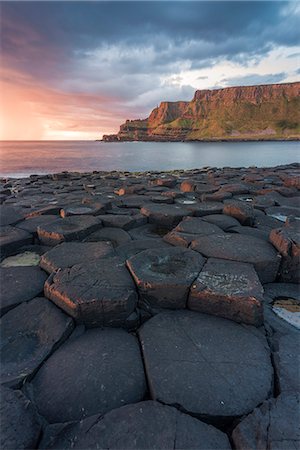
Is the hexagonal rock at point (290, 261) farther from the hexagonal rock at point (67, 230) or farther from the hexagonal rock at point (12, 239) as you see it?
the hexagonal rock at point (12, 239)

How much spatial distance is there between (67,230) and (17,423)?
2208mm

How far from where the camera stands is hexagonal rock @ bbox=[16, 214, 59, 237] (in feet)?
11.3

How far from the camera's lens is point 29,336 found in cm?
169

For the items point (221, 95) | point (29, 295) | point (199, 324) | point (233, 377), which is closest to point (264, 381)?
point (233, 377)

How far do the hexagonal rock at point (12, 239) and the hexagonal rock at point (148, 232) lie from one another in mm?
1221

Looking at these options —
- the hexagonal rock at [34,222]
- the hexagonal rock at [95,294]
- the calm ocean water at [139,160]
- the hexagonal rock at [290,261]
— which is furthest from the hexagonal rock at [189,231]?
the calm ocean water at [139,160]

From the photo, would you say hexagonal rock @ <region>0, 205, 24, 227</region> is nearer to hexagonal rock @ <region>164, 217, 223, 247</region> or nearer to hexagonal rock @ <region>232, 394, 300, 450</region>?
hexagonal rock @ <region>164, 217, 223, 247</region>

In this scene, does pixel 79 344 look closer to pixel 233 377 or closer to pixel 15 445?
pixel 15 445

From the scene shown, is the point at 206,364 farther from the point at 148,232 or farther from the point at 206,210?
the point at 206,210

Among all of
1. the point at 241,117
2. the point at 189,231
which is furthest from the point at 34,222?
the point at 241,117

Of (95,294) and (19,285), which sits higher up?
(95,294)

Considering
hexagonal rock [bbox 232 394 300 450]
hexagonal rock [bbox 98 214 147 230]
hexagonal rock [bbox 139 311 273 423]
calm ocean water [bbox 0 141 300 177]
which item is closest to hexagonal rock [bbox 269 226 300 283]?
hexagonal rock [bbox 139 311 273 423]

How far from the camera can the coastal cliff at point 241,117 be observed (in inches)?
4610

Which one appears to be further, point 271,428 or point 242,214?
point 242,214
